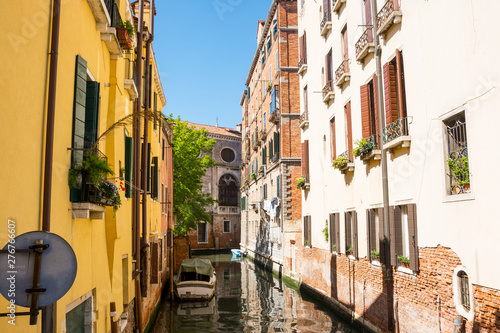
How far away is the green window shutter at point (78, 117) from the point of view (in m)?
4.99

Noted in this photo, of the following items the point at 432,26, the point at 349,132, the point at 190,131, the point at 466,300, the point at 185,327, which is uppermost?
the point at 190,131

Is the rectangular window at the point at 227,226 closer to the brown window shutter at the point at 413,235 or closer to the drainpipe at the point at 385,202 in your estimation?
the drainpipe at the point at 385,202

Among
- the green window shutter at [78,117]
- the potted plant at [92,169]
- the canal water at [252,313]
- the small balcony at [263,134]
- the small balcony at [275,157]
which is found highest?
the small balcony at [263,134]

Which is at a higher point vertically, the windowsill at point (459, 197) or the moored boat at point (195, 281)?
the windowsill at point (459, 197)

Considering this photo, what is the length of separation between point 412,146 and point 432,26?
229 centimetres

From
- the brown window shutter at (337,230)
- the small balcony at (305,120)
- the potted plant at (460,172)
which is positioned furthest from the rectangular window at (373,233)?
the small balcony at (305,120)

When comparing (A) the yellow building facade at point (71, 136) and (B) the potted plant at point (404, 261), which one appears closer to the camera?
(A) the yellow building facade at point (71, 136)

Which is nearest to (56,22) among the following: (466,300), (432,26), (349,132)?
(432,26)

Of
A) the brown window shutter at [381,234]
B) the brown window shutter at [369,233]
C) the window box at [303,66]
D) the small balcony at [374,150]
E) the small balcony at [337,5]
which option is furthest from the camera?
the window box at [303,66]

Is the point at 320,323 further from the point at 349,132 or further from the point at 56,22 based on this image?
the point at 56,22

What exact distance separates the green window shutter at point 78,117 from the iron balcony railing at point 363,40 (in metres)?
7.50

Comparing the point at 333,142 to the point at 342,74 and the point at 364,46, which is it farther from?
the point at 364,46

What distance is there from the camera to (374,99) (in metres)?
10.6

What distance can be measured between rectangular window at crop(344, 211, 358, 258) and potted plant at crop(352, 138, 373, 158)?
184cm
